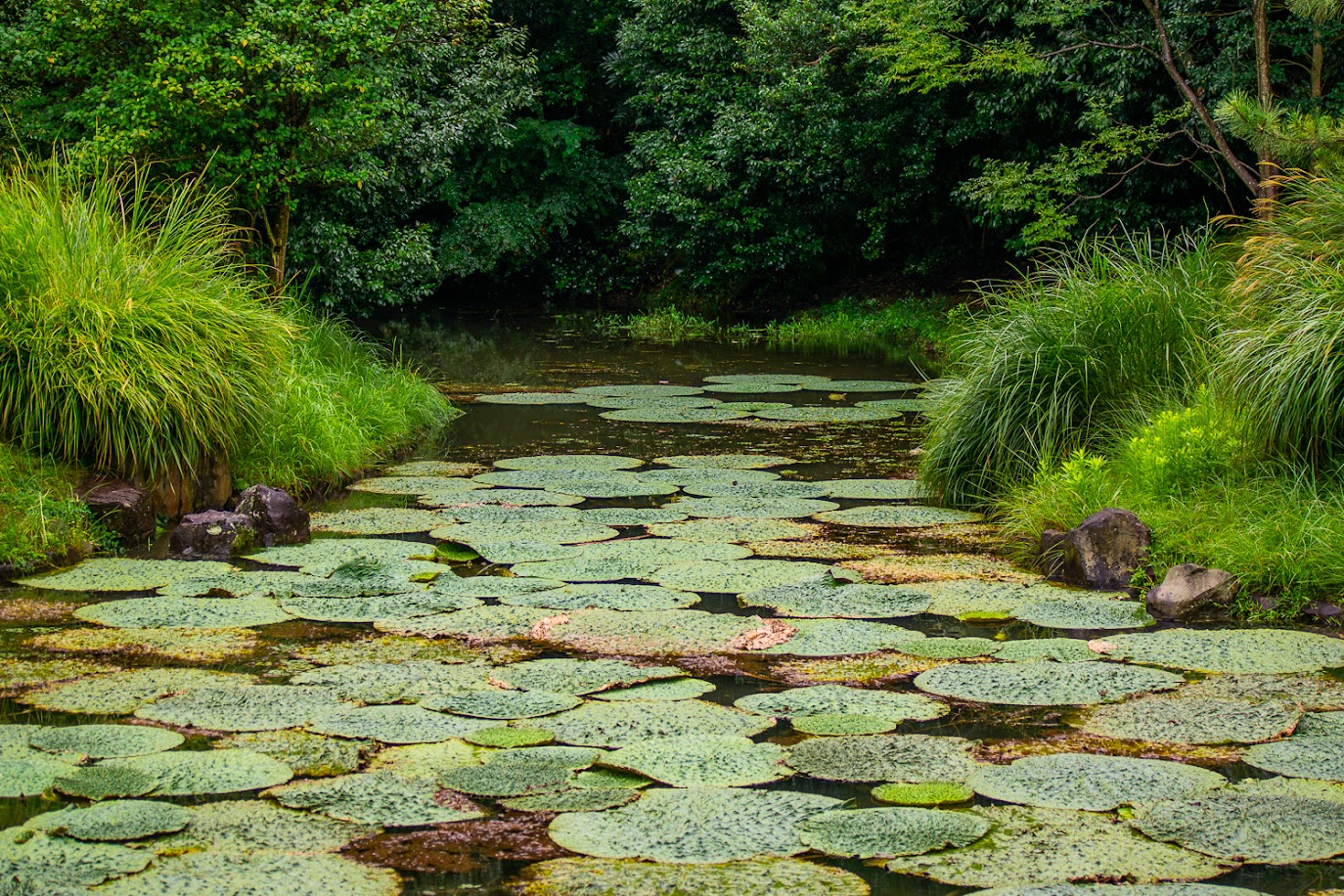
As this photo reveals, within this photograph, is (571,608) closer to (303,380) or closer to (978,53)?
(303,380)

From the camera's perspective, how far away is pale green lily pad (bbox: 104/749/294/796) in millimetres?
2794

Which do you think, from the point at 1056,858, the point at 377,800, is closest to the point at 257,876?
the point at 377,800

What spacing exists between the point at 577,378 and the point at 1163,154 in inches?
228

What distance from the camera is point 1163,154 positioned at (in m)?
12.3

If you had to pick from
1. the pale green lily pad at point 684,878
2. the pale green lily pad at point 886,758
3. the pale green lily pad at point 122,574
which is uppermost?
the pale green lily pad at point 122,574

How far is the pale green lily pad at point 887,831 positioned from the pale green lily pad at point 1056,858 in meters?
0.03

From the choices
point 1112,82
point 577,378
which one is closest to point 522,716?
point 577,378

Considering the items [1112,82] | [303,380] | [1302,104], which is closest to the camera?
[303,380]

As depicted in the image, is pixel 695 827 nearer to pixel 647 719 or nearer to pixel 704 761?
pixel 704 761

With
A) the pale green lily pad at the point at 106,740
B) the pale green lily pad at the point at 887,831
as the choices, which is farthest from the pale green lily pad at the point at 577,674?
the pale green lily pad at the point at 887,831

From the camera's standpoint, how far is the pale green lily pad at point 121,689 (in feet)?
10.9

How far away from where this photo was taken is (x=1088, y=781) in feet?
9.32

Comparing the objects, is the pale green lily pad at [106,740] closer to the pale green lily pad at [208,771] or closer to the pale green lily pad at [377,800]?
the pale green lily pad at [208,771]

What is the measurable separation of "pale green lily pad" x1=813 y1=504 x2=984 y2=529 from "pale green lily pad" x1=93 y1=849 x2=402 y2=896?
3.44 metres
